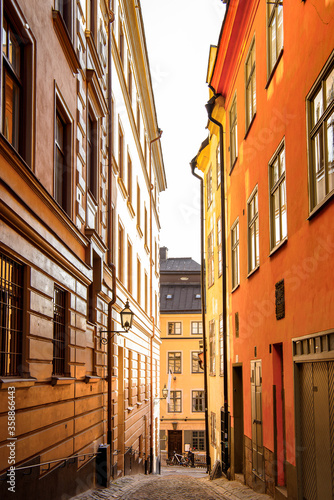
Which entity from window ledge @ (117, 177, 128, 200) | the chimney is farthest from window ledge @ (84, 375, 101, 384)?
the chimney

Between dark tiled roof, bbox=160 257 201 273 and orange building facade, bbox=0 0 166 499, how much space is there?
3542 cm

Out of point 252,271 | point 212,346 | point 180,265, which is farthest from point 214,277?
point 180,265

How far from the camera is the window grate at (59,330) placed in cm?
903

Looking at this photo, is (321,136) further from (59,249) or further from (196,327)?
(196,327)

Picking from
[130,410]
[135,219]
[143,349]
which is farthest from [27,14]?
[143,349]

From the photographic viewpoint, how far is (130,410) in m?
18.8

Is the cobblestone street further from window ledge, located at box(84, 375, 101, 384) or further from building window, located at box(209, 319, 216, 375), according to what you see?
building window, located at box(209, 319, 216, 375)

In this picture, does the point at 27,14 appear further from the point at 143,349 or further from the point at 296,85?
the point at 143,349

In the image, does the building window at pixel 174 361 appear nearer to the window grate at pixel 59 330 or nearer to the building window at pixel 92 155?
the building window at pixel 92 155

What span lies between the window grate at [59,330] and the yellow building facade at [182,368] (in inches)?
1402

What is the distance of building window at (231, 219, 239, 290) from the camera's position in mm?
16045

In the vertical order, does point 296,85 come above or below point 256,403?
above

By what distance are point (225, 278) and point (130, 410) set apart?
498 centimetres

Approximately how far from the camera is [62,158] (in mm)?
10039
